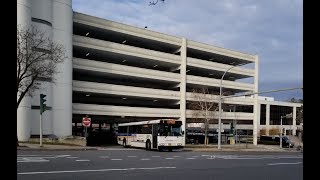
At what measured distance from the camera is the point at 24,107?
1550 inches

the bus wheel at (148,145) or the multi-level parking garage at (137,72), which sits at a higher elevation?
the multi-level parking garage at (137,72)

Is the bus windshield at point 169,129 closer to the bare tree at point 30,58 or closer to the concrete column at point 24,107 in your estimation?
the bare tree at point 30,58

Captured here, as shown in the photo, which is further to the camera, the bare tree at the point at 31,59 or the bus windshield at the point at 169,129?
the bus windshield at the point at 169,129

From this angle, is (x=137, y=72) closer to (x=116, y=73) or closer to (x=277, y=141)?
(x=116, y=73)

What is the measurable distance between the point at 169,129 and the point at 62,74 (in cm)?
1711

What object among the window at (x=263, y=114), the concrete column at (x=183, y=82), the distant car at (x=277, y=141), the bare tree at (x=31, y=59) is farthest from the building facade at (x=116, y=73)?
the window at (x=263, y=114)

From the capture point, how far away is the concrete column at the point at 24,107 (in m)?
38.6

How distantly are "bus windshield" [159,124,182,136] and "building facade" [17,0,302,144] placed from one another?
1187cm

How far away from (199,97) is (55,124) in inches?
892

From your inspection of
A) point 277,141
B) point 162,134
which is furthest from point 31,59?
point 277,141

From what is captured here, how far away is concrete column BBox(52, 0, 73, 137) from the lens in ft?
147

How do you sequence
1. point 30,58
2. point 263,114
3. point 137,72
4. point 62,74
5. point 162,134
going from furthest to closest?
point 263,114
point 137,72
point 62,74
point 30,58
point 162,134
